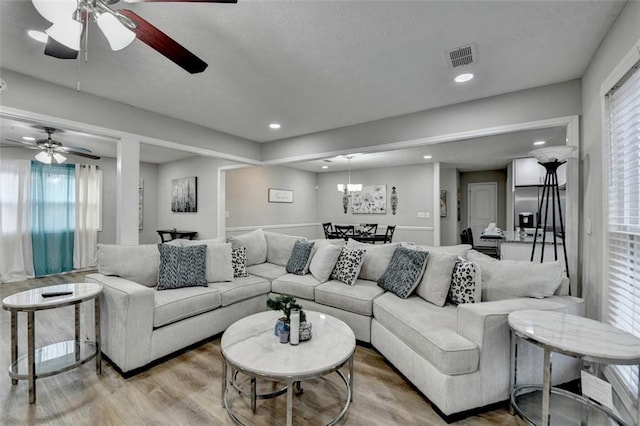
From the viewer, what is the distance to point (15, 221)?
209 inches

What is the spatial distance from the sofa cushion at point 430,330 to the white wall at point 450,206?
215 inches

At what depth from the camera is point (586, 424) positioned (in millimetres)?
1755

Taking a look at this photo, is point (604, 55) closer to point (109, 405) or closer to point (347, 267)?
point (347, 267)

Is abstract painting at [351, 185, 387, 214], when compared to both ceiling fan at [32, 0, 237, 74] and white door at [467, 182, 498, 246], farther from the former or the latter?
ceiling fan at [32, 0, 237, 74]

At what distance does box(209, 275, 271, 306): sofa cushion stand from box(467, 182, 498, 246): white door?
6.58 m

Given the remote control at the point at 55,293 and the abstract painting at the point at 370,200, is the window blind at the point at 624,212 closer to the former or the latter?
the remote control at the point at 55,293

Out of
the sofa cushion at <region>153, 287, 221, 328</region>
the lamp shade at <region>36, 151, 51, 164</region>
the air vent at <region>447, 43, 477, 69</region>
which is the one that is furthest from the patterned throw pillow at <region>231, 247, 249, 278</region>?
the lamp shade at <region>36, 151, 51, 164</region>

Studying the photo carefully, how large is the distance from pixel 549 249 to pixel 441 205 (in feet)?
12.5

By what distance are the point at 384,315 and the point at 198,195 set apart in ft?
17.1

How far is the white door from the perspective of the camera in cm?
781

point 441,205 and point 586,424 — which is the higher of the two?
point 441,205

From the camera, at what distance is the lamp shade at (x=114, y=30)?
145 centimetres

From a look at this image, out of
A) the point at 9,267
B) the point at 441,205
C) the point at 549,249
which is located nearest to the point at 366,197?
the point at 441,205

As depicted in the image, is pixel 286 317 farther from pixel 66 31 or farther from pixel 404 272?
pixel 66 31
